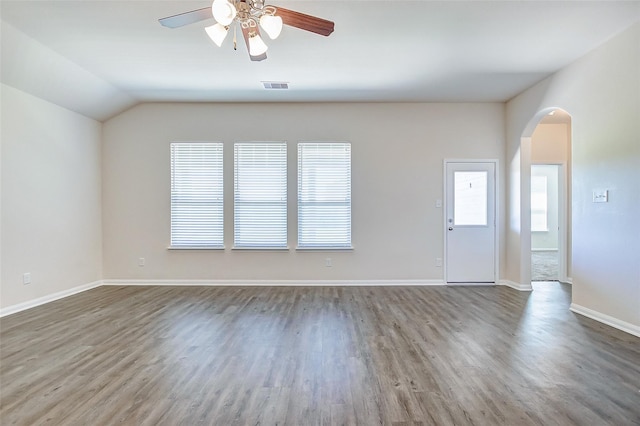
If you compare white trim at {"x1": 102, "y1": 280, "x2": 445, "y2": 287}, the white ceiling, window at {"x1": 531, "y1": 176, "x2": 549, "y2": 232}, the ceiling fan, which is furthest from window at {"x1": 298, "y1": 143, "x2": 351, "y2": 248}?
window at {"x1": 531, "y1": 176, "x2": 549, "y2": 232}

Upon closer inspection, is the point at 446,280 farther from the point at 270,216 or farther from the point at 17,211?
the point at 17,211

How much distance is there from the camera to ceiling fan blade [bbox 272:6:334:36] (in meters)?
2.23

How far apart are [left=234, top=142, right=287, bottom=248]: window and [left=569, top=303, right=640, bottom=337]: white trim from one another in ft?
13.4

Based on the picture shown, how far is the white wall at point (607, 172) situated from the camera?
10.4ft

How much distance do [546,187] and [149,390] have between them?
10.7 m

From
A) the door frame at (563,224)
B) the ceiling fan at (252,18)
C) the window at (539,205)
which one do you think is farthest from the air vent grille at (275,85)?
the window at (539,205)

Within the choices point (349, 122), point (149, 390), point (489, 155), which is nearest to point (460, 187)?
point (489, 155)

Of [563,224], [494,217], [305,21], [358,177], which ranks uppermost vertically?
[305,21]

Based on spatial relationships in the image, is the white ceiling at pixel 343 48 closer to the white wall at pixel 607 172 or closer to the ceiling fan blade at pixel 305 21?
the white wall at pixel 607 172

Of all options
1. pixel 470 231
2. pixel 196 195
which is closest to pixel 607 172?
pixel 470 231

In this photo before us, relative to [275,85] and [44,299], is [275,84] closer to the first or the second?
[275,85]

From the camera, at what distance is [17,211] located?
3.99 meters

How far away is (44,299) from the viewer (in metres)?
4.32

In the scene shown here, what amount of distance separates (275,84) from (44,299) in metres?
4.37
